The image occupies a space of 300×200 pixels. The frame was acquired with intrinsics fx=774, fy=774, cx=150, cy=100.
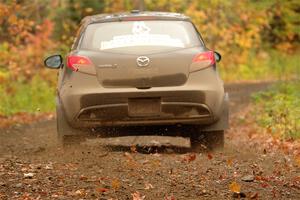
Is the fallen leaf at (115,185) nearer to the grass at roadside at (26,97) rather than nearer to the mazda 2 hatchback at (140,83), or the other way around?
the mazda 2 hatchback at (140,83)

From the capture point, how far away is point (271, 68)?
1249 inches

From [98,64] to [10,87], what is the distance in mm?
9322

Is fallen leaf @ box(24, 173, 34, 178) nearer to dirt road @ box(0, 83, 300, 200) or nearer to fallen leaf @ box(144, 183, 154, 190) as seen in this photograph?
dirt road @ box(0, 83, 300, 200)

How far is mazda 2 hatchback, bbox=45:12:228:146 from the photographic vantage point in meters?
8.78

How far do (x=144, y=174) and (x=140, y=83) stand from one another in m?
1.57

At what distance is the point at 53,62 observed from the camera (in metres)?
9.90

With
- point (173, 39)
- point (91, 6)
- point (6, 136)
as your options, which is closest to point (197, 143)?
point (173, 39)

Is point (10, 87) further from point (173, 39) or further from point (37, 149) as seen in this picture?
point (173, 39)

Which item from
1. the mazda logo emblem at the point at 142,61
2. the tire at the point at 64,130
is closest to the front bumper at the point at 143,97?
the tire at the point at 64,130

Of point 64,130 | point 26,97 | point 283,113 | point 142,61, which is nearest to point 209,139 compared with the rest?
point 142,61

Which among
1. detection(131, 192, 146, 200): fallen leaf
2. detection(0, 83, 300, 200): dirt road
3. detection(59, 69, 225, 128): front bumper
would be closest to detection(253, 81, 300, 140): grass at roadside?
detection(0, 83, 300, 200): dirt road

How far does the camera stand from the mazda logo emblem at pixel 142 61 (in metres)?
8.80

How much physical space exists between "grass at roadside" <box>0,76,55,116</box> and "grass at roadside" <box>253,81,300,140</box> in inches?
190

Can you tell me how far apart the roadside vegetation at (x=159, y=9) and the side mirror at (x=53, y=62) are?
576cm
